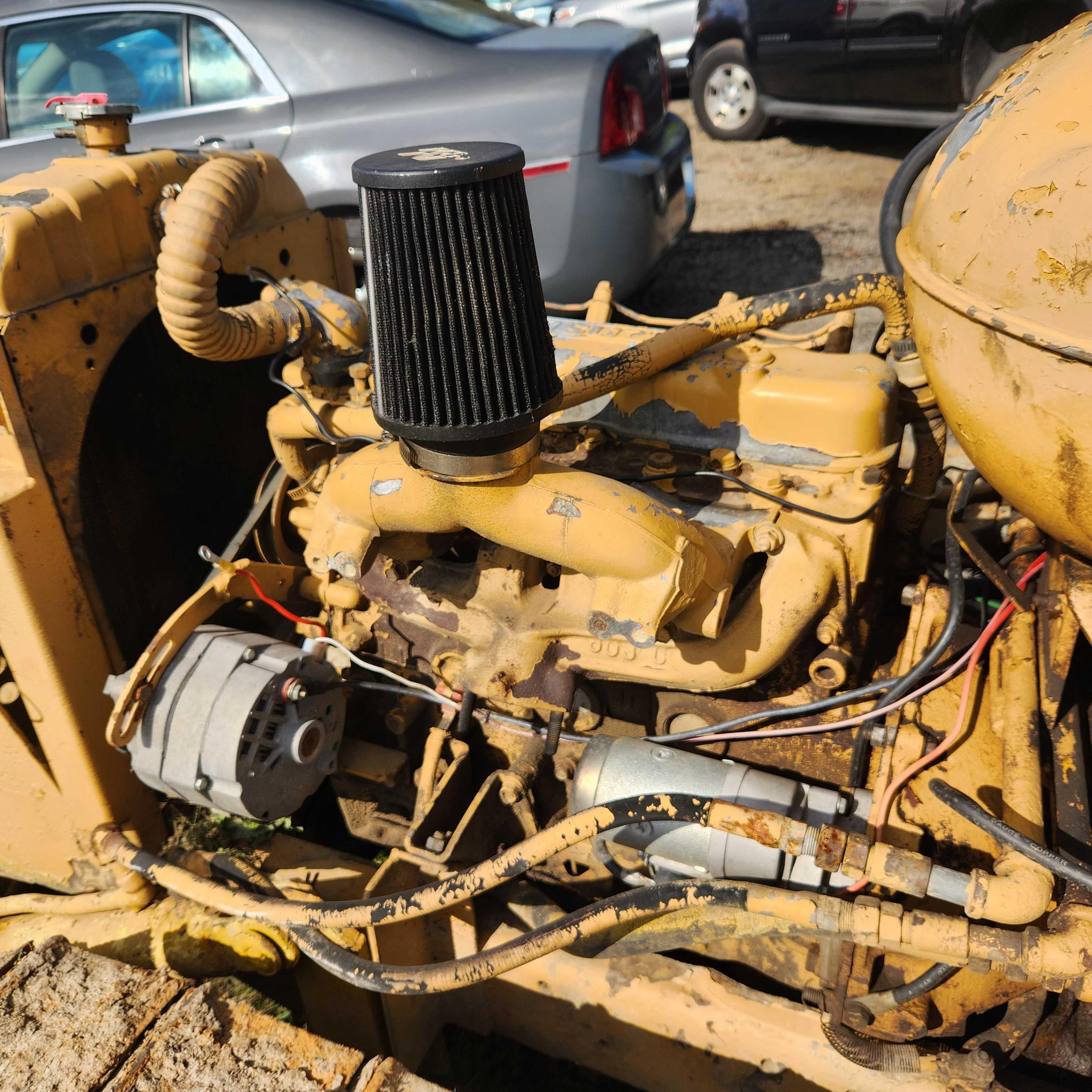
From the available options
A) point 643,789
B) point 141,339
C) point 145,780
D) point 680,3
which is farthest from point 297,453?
point 680,3

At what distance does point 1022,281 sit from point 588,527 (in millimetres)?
740

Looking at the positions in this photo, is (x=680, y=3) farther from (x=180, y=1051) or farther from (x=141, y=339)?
(x=180, y=1051)

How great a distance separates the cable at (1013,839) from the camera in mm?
1385

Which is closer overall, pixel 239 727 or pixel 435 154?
pixel 435 154

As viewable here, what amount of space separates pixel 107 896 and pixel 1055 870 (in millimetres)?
1872

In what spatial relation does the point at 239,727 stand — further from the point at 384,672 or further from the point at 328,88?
the point at 328,88

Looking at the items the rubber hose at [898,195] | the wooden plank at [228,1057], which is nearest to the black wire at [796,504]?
the rubber hose at [898,195]

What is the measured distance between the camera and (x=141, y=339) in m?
2.17

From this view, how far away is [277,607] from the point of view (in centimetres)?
216

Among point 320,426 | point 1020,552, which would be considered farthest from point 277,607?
point 1020,552

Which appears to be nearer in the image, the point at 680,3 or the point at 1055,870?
the point at 1055,870

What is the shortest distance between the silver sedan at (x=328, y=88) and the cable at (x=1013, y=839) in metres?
3.01

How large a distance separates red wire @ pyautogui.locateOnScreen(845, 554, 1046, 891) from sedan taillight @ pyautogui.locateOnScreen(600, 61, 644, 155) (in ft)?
9.16

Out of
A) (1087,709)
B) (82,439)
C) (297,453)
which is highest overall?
(82,439)
